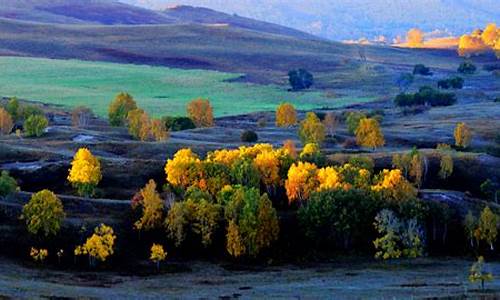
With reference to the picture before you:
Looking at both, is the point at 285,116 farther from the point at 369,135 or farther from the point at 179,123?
the point at 369,135

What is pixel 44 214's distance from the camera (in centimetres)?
9112

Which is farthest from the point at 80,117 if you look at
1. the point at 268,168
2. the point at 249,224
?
the point at 249,224

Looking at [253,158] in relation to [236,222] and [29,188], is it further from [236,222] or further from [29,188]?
[29,188]

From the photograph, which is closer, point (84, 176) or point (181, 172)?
point (84, 176)

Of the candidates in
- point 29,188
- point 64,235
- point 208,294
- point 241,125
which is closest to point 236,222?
point 64,235

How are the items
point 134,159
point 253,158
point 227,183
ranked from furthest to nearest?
point 134,159
point 253,158
point 227,183

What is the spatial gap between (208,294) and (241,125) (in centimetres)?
11809

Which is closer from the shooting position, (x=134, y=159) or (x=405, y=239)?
(x=405, y=239)

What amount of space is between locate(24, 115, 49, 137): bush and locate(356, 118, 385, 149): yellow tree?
5702 centimetres

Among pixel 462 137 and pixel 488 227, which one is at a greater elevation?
pixel 462 137

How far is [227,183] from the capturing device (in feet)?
358

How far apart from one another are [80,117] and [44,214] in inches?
3483

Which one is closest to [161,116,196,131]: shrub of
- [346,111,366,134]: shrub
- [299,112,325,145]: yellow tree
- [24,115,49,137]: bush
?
[24,115,49,137]: bush

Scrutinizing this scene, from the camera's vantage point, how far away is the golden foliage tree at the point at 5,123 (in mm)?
162250
